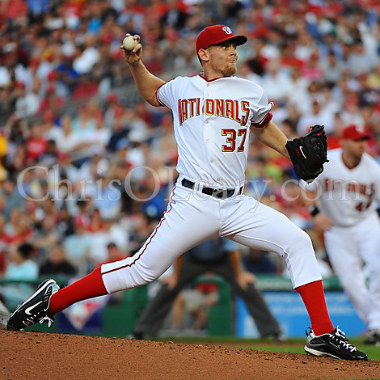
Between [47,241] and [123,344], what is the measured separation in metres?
5.53

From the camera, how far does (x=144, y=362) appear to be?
4.21 meters

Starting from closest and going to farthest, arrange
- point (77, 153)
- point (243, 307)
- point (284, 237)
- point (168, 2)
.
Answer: point (284, 237) → point (243, 307) → point (77, 153) → point (168, 2)

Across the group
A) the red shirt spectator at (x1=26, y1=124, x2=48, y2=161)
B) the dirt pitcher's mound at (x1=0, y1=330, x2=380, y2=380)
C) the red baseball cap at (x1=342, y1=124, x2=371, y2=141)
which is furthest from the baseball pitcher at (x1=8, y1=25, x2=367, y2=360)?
the red shirt spectator at (x1=26, y1=124, x2=48, y2=161)

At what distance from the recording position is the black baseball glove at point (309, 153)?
185 inches

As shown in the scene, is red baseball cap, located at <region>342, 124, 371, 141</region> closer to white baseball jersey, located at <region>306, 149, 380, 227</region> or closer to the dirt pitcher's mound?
white baseball jersey, located at <region>306, 149, 380, 227</region>

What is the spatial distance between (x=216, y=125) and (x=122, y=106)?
9.22 m

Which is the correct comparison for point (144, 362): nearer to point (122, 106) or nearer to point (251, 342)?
point (251, 342)

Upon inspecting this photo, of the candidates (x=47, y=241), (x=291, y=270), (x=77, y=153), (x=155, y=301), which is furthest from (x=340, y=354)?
(x=77, y=153)

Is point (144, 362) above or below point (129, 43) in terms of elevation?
below

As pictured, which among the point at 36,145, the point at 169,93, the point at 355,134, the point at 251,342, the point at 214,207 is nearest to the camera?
the point at 214,207

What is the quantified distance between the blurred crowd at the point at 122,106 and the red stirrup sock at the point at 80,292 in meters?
3.96

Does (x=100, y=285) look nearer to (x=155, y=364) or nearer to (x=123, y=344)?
(x=123, y=344)

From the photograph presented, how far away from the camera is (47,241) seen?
390 inches

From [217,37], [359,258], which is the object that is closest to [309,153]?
[217,37]
